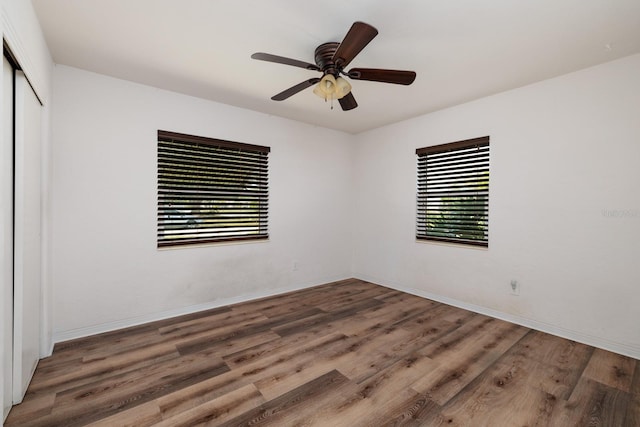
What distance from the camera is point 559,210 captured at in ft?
9.32

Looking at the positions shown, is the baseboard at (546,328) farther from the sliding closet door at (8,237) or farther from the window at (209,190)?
the sliding closet door at (8,237)

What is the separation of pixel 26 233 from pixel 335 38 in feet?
8.29

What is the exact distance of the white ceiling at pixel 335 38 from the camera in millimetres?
1908

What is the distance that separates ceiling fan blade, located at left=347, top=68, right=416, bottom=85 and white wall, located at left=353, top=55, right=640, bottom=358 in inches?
67.7

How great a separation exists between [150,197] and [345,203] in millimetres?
2892

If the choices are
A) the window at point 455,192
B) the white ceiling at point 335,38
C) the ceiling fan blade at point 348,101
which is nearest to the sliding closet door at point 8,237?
the white ceiling at point 335,38

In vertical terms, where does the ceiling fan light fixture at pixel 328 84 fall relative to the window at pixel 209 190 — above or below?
above

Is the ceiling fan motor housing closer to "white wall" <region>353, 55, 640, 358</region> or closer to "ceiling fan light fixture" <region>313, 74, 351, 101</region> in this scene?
"ceiling fan light fixture" <region>313, 74, 351, 101</region>

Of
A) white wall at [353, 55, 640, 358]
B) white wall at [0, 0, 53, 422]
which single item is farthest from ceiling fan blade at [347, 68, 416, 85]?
white wall at [0, 0, 53, 422]

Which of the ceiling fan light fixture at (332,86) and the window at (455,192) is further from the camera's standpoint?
the window at (455,192)

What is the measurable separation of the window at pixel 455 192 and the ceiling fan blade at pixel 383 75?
5.75ft

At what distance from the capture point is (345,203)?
4973 mm

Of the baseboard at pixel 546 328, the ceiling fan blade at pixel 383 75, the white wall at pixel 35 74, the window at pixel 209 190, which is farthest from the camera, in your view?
the window at pixel 209 190

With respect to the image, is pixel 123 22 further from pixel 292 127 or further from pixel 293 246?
pixel 293 246
